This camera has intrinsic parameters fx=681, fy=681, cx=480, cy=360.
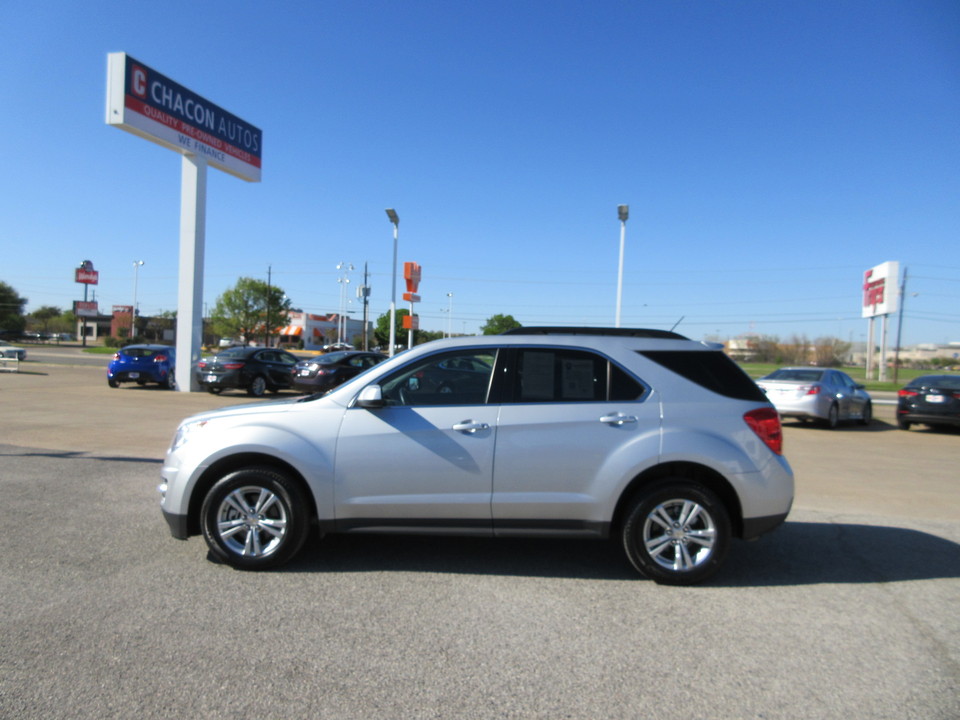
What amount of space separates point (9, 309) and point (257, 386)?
91466 mm

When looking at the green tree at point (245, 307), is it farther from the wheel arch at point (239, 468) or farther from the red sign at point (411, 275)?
the wheel arch at point (239, 468)

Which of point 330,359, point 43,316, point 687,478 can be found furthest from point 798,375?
point 43,316

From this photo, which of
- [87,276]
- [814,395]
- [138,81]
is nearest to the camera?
[814,395]

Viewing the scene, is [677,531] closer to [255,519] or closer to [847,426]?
[255,519]

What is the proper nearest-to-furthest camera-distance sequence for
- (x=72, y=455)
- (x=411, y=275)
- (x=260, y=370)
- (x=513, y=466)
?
(x=513, y=466), (x=72, y=455), (x=260, y=370), (x=411, y=275)

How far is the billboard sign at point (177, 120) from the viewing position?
20.8m

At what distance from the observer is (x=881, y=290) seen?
54844 mm

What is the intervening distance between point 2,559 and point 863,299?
65.1 metres

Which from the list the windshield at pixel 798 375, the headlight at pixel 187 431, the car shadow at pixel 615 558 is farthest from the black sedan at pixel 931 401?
the headlight at pixel 187 431

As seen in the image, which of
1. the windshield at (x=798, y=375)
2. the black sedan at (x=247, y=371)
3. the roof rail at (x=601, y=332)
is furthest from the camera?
the black sedan at (x=247, y=371)

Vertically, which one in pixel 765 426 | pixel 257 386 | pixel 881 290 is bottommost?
pixel 257 386

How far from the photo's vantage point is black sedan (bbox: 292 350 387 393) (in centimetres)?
1988

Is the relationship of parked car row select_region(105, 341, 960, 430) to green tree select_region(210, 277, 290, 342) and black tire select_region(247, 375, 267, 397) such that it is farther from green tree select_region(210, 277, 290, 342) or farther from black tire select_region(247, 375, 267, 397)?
green tree select_region(210, 277, 290, 342)

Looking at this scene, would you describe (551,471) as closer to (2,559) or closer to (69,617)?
(69,617)
